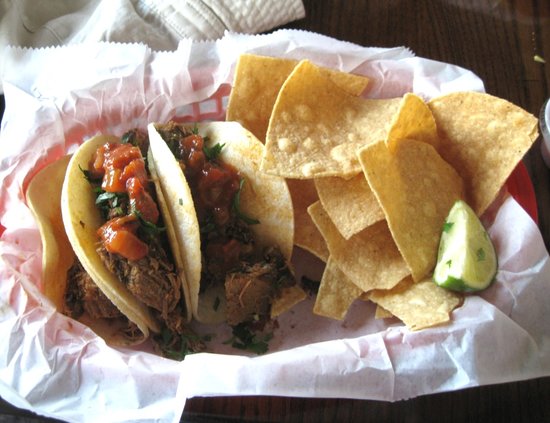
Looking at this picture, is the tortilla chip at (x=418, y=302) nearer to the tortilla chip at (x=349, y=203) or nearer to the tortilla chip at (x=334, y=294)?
the tortilla chip at (x=334, y=294)

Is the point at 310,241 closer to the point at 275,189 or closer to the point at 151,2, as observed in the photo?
the point at 275,189

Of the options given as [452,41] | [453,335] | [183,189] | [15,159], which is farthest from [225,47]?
[453,335]

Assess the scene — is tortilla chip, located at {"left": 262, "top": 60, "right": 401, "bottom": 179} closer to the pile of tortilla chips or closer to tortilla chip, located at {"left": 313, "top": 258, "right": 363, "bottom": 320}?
the pile of tortilla chips

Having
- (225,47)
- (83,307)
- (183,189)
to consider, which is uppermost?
(225,47)

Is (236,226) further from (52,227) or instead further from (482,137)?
(482,137)

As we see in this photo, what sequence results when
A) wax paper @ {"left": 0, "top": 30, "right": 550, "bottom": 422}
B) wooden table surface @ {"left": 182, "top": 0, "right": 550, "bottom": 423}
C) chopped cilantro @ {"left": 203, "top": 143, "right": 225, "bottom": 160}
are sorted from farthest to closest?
wooden table surface @ {"left": 182, "top": 0, "right": 550, "bottom": 423}
chopped cilantro @ {"left": 203, "top": 143, "right": 225, "bottom": 160}
wax paper @ {"left": 0, "top": 30, "right": 550, "bottom": 422}

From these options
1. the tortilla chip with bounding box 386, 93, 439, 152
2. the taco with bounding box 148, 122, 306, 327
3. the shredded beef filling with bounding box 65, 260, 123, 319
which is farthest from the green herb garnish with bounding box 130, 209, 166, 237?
the tortilla chip with bounding box 386, 93, 439, 152
